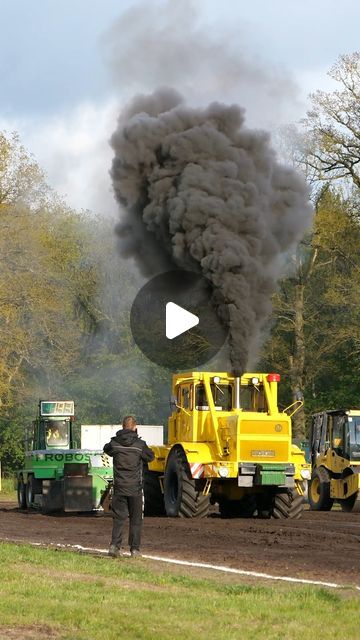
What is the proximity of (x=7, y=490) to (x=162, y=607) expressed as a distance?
125 feet

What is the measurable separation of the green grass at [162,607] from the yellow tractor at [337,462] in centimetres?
1654

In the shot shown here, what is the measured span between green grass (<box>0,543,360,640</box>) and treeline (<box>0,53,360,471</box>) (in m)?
30.0

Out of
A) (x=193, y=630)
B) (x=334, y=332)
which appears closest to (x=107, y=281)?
(x=334, y=332)

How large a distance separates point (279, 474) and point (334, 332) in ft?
76.5

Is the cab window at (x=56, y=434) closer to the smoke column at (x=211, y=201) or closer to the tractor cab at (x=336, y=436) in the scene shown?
the smoke column at (x=211, y=201)

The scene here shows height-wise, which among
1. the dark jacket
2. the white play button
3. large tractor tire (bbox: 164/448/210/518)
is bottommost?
large tractor tire (bbox: 164/448/210/518)

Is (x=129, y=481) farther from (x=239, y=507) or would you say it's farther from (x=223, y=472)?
(x=239, y=507)

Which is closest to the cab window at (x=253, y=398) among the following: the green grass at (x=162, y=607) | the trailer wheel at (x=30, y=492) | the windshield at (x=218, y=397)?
the windshield at (x=218, y=397)

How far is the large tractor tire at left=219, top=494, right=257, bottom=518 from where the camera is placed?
88.6ft

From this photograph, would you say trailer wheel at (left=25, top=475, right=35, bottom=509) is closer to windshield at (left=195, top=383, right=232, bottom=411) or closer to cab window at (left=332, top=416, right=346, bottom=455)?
windshield at (left=195, top=383, right=232, bottom=411)

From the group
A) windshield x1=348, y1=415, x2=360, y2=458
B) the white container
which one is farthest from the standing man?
the white container

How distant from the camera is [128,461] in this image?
51.9 feet

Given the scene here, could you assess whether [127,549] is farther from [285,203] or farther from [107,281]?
[107,281]
